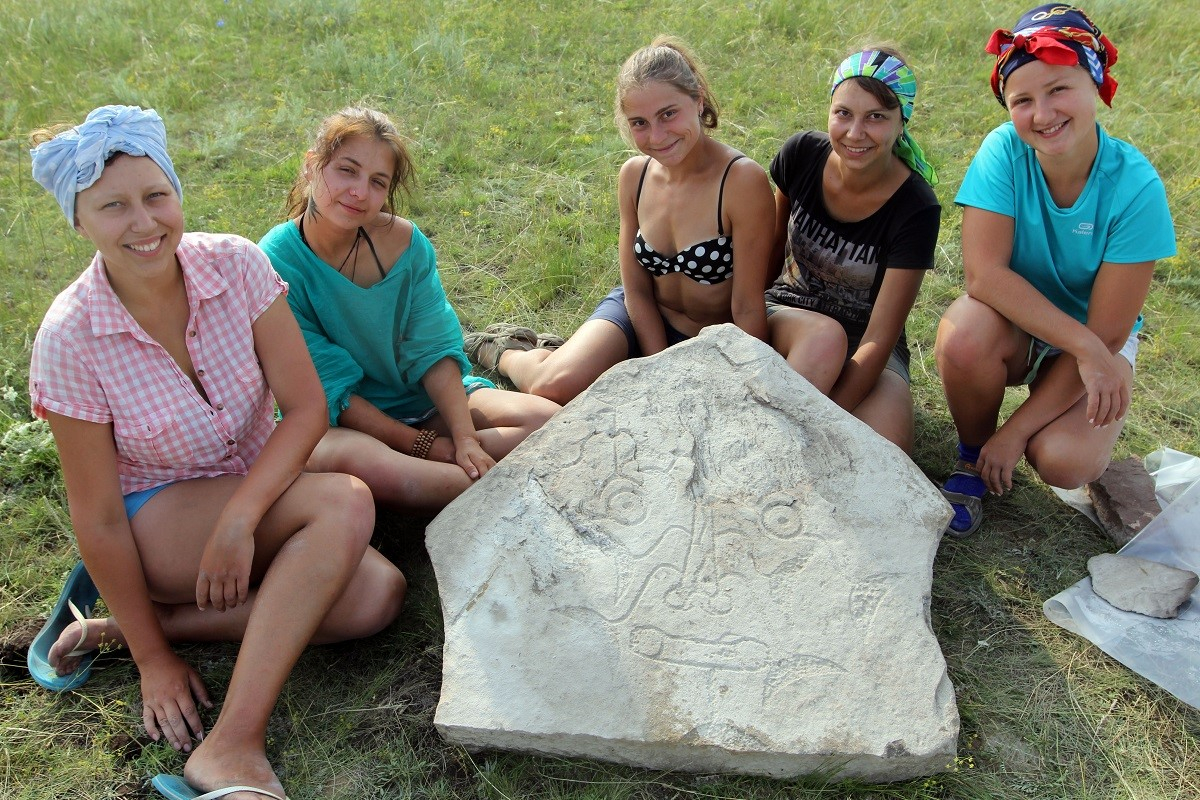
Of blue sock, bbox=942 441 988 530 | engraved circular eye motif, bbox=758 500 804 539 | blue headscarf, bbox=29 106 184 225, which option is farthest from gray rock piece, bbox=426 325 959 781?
blue headscarf, bbox=29 106 184 225

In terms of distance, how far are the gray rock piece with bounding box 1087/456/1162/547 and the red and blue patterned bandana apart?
1.20 m

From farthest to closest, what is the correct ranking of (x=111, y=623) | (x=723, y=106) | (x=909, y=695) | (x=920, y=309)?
(x=723, y=106) < (x=920, y=309) < (x=111, y=623) < (x=909, y=695)

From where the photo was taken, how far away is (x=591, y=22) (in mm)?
6500

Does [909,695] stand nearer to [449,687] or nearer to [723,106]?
[449,687]

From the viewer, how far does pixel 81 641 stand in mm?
2539

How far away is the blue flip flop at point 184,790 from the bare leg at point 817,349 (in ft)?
6.25

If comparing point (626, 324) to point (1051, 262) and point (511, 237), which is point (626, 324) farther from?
point (1051, 262)

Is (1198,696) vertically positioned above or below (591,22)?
below

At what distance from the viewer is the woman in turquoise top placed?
2.76 meters

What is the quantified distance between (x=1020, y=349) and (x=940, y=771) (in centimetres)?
140

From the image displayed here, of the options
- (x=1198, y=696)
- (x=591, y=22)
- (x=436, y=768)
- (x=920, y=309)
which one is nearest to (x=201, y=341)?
(x=436, y=768)

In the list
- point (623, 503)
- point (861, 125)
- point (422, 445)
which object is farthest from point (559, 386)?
point (861, 125)

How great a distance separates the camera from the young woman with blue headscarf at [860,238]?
2906 mm

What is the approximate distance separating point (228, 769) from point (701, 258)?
2034mm
